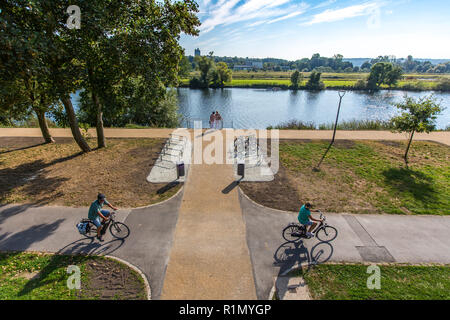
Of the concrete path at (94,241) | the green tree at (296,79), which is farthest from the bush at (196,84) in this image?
the concrete path at (94,241)

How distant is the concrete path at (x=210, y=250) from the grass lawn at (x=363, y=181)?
72.1 inches

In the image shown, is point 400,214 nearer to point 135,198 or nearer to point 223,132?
point 135,198

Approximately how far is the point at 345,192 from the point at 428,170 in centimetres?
670

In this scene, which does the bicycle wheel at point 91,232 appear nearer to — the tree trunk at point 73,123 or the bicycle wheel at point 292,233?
the bicycle wheel at point 292,233

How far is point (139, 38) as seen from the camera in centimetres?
1164

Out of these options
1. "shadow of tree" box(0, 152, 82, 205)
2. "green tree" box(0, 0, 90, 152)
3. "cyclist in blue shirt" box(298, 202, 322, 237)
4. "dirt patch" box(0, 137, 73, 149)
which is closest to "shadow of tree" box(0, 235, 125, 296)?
"shadow of tree" box(0, 152, 82, 205)

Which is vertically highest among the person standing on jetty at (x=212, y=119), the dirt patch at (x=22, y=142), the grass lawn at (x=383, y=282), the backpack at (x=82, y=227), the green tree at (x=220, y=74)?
the green tree at (x=220, y=74)

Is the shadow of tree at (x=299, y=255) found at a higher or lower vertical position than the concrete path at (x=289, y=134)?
lower

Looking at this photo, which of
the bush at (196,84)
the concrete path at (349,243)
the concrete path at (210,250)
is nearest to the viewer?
the concrete path at (210,250)

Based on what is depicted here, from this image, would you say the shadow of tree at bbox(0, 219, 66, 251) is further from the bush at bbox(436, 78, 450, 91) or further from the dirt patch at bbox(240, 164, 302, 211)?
the bush at bbox(436, 78, 450, 91)

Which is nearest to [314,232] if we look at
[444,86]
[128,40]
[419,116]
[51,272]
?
[51,272]

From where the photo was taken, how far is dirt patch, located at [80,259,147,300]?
5.93m

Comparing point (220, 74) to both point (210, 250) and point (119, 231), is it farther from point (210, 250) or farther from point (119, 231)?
point (210, 250)

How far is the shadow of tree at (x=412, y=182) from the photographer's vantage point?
1095 cm
